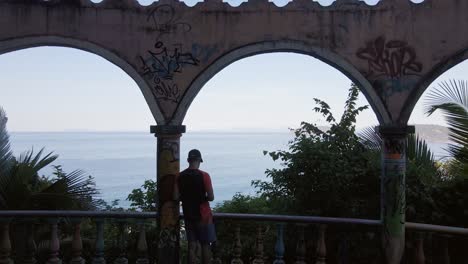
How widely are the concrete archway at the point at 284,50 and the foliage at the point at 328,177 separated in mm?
2713

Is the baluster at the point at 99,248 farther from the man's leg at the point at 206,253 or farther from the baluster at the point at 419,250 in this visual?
the baluster at the point at 419,250

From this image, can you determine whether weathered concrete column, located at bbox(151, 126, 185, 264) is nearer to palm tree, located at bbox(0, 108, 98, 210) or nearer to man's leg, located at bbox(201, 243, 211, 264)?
man's leg, located at bbox(201, 243, 211, 264)

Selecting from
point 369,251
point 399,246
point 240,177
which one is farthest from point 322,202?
point 240,177

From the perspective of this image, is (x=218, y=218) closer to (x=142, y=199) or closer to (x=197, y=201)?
(x=197, y=201)

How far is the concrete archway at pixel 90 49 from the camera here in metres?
6.91

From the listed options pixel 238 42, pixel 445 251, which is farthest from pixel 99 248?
pixel 445 251

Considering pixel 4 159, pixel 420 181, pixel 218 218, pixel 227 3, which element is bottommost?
pixel 218 218

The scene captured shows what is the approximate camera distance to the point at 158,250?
6.93 meters

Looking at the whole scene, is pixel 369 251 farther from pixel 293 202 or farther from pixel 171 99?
pixel 171 99

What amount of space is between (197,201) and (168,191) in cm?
86

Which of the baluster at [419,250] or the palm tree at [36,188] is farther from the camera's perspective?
the palm tree at [36,188]

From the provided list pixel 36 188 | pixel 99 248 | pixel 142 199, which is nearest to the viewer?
pixel 99 248

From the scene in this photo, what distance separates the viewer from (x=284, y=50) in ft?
23.1

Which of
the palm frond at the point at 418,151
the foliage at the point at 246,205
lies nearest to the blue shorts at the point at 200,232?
the palm frond at the point at 418,151
